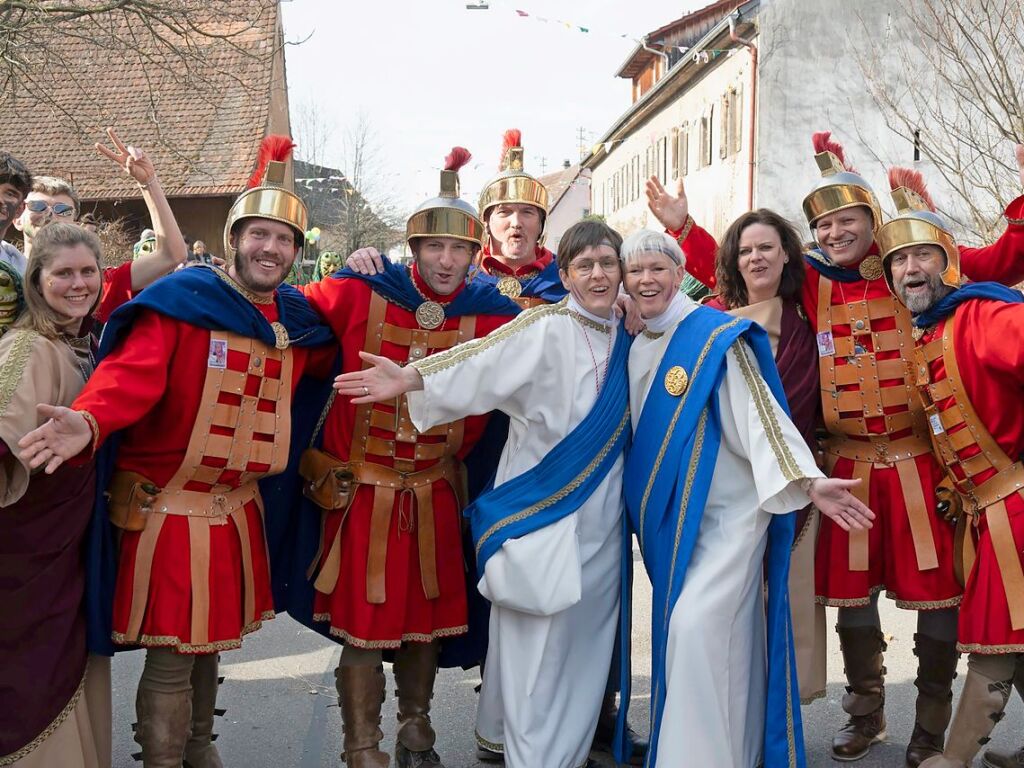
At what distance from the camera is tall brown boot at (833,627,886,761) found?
4.03 meters

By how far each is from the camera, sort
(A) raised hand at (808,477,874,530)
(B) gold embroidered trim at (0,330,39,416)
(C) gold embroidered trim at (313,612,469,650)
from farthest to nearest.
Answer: (C) gold embroidered trim at (313,612,469,650)
(A) raised hand at (808,477,874,530)
(B) gold embroidered trim at (0,330,39,416)

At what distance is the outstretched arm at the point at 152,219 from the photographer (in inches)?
144

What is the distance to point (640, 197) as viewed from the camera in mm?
30031

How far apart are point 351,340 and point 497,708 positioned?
4.66ft

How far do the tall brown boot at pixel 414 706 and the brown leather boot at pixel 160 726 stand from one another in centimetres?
89

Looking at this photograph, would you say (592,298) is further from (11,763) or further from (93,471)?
(11,763)

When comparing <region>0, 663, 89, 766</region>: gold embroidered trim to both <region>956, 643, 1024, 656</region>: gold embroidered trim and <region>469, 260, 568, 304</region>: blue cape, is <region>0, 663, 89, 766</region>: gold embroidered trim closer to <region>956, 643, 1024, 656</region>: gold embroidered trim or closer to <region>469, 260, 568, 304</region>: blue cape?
<region>469, 260, 568, 304</region>: blue cape

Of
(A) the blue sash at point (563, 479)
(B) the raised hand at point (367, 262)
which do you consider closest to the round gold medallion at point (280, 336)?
(B) the raised hand at point (367, 262)

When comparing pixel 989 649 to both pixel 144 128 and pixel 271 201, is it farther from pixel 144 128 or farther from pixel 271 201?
A: pixel 144 128

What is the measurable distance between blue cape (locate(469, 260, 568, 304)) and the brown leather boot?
199cm

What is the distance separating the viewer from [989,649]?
3467mm

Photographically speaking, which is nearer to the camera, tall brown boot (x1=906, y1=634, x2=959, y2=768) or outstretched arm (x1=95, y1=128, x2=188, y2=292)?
outstretched arm (x1=95, y1=128, x2=188, y2=292)

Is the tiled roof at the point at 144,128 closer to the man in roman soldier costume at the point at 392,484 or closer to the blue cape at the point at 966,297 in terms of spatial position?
the man in roman soldier costume at the point at 392,484

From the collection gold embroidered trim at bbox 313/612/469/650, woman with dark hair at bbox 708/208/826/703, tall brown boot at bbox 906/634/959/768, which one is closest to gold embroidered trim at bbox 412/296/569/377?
woman with dark hair at bbox 708/208/826/703
